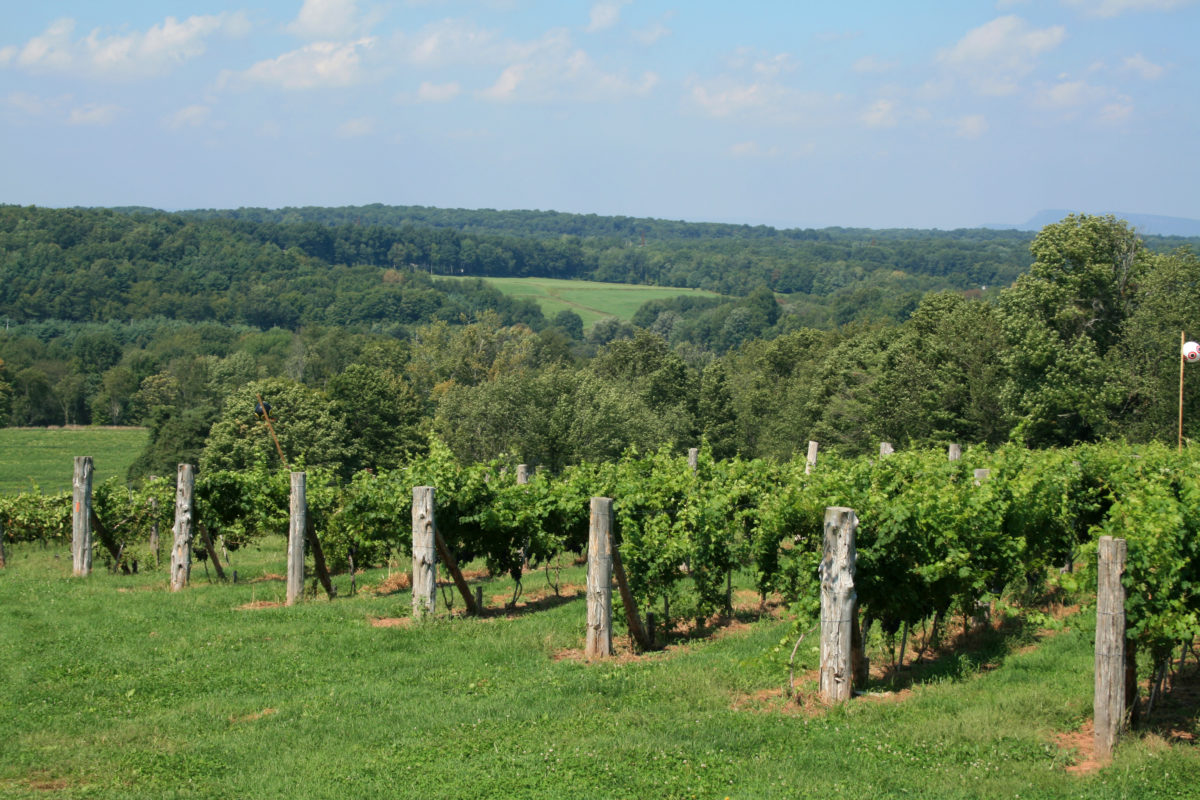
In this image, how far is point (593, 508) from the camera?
11383mm

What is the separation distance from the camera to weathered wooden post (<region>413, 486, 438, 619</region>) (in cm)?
1316

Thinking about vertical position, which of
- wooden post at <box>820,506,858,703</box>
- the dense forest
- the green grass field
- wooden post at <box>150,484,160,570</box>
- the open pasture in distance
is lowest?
the green grass field

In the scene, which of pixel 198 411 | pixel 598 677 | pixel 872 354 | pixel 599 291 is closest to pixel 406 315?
pixel 599 291

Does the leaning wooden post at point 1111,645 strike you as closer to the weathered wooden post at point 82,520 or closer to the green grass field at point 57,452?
the weathered wooden post at point 82,520

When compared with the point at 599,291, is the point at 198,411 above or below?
below

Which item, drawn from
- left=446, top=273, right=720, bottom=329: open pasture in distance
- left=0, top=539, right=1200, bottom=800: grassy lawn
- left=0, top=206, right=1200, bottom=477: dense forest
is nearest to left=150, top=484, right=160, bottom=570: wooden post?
left=0, top=206, right=1200, bottom=477: dense forest

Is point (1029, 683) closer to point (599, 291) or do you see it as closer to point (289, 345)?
point (289, 345)

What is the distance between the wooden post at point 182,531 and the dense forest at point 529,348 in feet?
6.45

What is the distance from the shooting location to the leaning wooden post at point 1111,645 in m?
7.76

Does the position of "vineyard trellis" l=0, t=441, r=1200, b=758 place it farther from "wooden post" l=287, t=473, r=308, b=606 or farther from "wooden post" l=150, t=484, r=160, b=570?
"wooden post" l=287, t=473, r=308, b=606

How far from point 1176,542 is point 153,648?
1143cm

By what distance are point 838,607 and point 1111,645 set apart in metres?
2.37

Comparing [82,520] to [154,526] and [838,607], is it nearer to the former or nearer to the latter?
[154,526]

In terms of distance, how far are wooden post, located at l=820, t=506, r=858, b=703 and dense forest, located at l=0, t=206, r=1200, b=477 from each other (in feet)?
19.0
